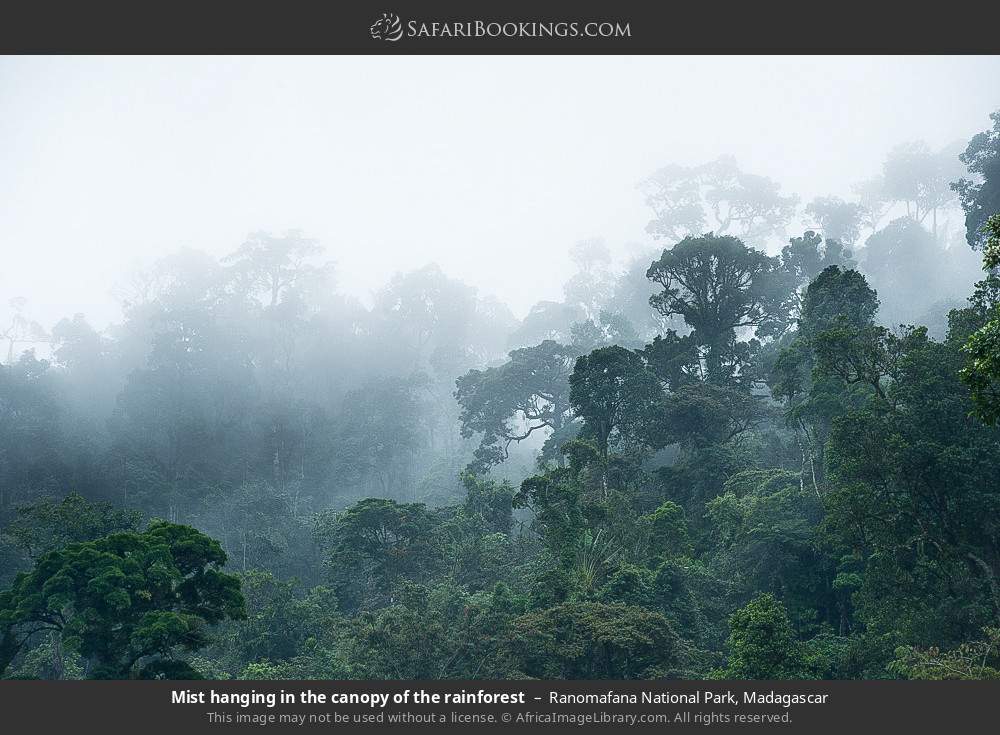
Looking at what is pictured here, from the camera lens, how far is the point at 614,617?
725 inches

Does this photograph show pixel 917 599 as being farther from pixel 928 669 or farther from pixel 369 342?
pixel 369 342

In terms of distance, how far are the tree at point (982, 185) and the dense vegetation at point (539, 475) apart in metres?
0.26

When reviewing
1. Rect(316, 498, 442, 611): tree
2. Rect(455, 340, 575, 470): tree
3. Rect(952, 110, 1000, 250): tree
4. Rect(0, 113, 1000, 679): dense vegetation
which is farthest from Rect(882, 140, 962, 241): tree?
Rect(316, 498, 442, 611): tree

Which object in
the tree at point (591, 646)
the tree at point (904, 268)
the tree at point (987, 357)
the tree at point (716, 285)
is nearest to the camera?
the tree at point (987, 357)

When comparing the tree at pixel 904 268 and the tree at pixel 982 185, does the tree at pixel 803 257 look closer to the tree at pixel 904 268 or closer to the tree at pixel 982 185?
the tree at pixel 982 185

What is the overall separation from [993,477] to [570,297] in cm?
6633

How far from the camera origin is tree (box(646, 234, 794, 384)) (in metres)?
40.2

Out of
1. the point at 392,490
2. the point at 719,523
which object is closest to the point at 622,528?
the point at 719,523

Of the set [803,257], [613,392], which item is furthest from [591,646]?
[803,257]

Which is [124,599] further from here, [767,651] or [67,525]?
[767,651]

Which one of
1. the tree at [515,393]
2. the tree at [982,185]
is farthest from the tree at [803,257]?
the tree at [515,393]

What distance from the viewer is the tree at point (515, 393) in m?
48.2

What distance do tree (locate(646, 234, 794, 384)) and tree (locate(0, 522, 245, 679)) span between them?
29.9 m

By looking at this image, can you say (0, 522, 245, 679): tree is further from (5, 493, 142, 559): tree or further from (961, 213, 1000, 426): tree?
(961, 213, 1000, 426): tree
